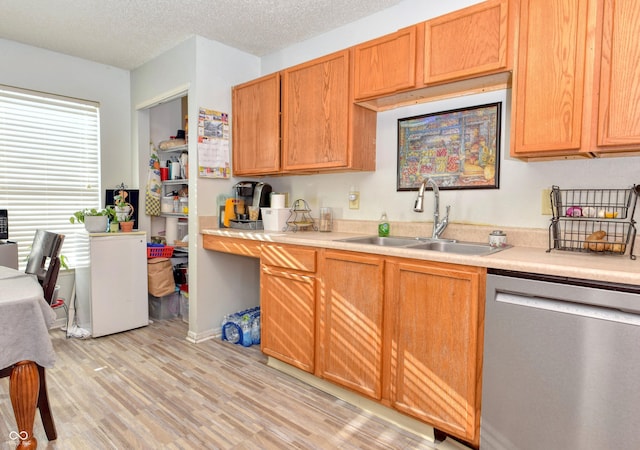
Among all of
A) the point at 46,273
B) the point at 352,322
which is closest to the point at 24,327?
the point at 46,273

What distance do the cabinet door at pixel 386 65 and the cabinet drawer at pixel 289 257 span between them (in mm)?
1032

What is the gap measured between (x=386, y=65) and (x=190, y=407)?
7.41ft

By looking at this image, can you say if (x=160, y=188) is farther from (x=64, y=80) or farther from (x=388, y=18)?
(x=388, y=18)

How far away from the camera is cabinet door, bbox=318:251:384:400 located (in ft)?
6.48

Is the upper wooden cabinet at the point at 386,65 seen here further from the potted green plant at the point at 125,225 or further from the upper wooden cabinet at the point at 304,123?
the potted green plant at the point at 125,225

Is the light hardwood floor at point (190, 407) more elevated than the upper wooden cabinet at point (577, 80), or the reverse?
the upper wooden cabinet at point (577, 80)

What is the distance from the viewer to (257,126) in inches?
121

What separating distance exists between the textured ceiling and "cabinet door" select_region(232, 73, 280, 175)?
399 millimetres

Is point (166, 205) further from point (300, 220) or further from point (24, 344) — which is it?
point (24, 344)

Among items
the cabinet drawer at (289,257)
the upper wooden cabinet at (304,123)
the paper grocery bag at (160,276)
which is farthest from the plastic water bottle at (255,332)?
the upper wooden cabinet at (304,123)

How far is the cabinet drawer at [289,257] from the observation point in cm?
228

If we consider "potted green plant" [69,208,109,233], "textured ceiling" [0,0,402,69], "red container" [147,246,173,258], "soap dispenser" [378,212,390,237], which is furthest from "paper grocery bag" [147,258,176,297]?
"soap dispenser" [378,212,390,237]

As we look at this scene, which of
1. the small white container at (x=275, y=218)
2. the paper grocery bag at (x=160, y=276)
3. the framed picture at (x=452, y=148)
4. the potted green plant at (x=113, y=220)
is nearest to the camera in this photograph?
the framed picture at (x=452, y=148)

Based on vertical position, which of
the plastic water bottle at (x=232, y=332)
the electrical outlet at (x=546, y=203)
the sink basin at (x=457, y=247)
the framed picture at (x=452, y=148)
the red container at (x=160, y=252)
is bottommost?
the plastic water bottle at (x=232, y=332)
